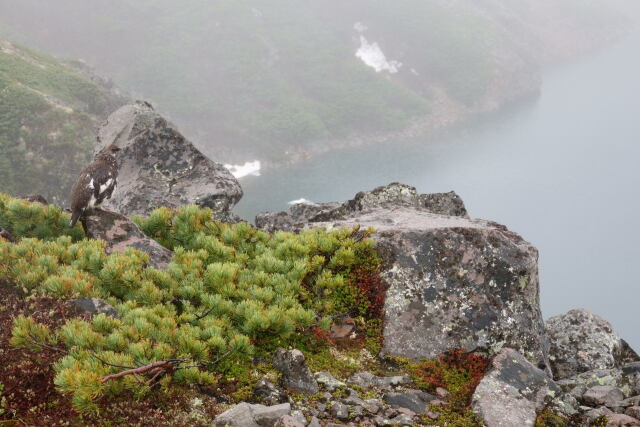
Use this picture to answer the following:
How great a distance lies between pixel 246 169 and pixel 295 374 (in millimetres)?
122469

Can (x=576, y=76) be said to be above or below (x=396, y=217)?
above

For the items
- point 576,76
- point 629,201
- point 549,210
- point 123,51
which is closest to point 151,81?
point 123,51

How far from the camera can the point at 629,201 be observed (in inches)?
5226

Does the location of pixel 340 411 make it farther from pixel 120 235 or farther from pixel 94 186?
pixel 94 186

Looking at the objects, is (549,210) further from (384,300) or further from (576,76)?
(384,300)

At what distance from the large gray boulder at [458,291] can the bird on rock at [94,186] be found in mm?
6745

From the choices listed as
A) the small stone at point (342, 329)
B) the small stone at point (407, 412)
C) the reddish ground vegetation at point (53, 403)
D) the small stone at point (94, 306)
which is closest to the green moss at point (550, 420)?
the small stone at point (407, 412)

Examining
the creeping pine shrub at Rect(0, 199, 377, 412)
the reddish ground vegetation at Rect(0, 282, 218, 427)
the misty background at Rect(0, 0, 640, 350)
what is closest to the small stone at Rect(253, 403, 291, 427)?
the reddish ground vegetation at Rect(0, 282, 218, 427)

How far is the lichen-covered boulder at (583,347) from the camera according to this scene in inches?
432

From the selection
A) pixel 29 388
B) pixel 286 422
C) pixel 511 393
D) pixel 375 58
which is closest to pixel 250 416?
pixel 286 422

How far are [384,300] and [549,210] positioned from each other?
134715mm

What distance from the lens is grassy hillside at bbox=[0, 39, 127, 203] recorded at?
65.6 meters

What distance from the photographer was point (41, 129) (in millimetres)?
70250

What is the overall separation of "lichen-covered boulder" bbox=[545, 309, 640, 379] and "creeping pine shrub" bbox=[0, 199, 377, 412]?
556cm
